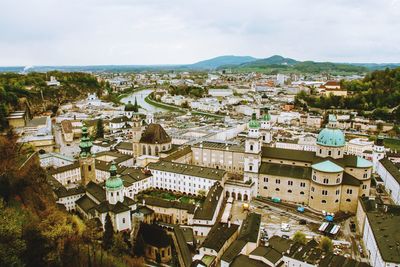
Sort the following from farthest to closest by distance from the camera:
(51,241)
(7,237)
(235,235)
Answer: (235,235), (51,241), (7,237)

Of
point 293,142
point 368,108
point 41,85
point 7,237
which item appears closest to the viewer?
point 7,237

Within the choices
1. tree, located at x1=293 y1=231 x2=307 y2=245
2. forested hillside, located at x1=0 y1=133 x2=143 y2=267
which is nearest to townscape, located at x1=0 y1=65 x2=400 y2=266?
tree, located at x1=293 y1=231 x2=307 y2=245

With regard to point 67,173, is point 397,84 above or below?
above

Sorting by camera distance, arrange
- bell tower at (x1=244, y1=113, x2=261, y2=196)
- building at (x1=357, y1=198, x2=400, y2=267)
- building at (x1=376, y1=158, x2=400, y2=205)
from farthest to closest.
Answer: bell tower at (x1=244, y1=113, x2=261, y2=196)
building at (x1=376, y1=158, x2=400, y2=205)
building at (x1=357, y1=198, x2=400, y2=267)

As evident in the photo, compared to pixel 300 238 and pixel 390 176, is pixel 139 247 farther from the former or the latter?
pixel 390 176

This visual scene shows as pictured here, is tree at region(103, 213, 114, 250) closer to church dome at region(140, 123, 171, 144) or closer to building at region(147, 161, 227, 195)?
building at region(147, 161, 227, 195)

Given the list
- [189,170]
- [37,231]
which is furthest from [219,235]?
[37,231]

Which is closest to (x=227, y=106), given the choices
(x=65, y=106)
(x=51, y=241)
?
Answer: (x=65, y=106)

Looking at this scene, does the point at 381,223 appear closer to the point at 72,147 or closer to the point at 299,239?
the point at 299,239

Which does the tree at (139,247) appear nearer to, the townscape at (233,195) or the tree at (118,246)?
the townscape at (233,195)
